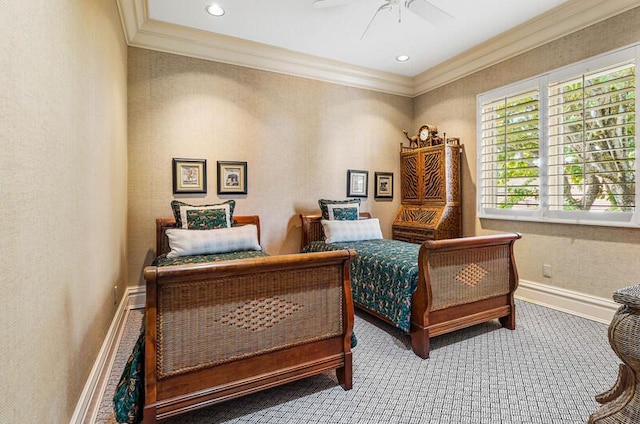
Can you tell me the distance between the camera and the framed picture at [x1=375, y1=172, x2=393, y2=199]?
4785mm

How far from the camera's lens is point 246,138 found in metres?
3.91

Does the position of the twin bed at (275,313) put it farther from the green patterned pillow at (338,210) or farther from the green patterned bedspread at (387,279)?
the green patterned pillow at (338,210)

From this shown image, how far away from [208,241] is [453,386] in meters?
2.27

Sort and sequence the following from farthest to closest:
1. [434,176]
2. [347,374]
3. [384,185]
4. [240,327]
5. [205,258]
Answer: [384,185] < [434,176] < [205,258] < [347,374] < [240,327]

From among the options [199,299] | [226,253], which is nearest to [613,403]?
[199,299]

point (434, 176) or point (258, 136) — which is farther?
point (434, 176)

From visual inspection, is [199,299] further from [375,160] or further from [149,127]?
[375,160]

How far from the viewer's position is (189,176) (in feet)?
11.9

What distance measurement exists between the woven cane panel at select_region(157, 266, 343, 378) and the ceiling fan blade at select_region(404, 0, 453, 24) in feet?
7.34

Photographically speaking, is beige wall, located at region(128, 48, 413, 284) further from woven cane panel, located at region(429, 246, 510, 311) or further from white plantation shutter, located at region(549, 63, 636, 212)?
woven cane panel, located at region(429, 246, 510, 311)

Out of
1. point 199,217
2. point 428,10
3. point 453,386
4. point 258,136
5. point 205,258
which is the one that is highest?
point 428,10

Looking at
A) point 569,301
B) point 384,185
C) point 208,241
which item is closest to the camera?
point 208,241

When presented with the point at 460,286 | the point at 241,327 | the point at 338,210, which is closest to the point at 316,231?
the point at 338,210

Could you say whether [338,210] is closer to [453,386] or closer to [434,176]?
[434,176]
